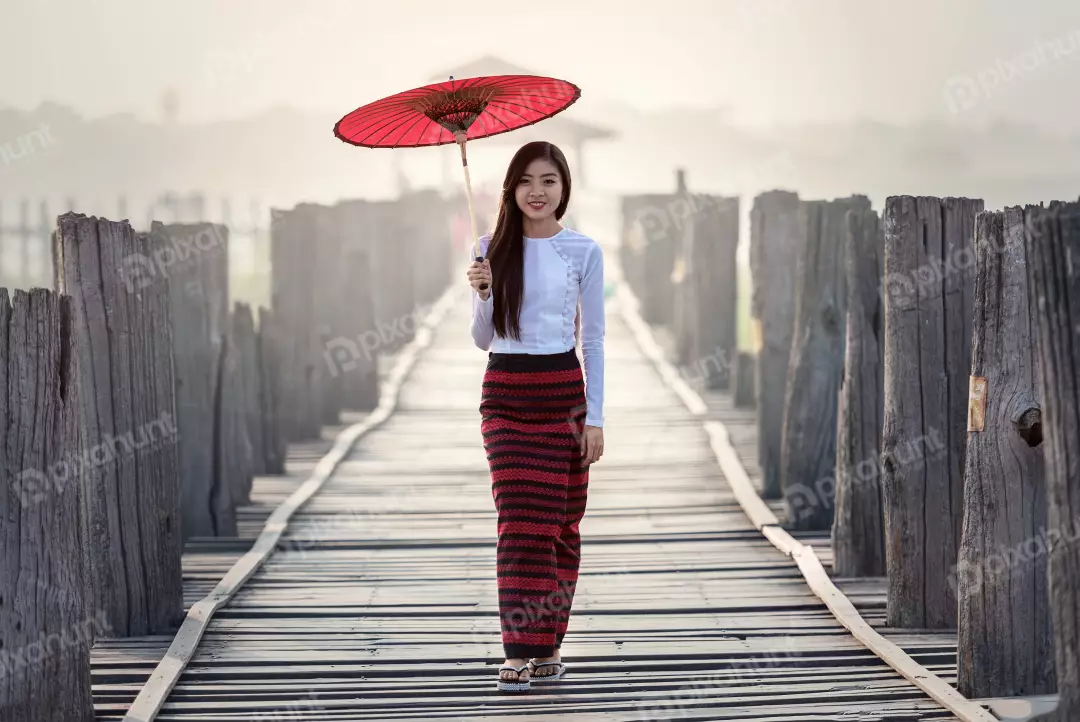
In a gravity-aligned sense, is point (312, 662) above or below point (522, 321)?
below

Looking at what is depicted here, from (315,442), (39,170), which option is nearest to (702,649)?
(315,442)

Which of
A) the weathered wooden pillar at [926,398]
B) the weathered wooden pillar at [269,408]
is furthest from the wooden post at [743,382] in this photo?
the weathered wooden pillar at [926,398]

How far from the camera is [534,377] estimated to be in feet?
15.9

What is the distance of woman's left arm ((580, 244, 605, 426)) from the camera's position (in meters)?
4.88

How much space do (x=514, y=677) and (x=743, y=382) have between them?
26.6 ft

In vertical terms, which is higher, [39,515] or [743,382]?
[743,382]

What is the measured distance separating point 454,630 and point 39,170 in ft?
125

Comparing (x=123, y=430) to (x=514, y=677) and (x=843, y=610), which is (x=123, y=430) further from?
(x=843, y=610)

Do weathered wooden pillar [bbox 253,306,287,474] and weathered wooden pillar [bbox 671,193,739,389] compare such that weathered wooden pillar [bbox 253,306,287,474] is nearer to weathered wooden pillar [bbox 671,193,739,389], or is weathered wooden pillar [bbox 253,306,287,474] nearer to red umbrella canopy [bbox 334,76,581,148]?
red umbrella canopy [bbox 334,76,581,148]

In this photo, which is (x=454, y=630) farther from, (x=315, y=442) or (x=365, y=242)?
(x=365, y=242)

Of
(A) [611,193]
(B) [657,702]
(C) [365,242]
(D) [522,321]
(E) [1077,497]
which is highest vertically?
(A) [611,193]

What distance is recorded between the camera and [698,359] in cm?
1458

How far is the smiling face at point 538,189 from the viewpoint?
4.83 metres

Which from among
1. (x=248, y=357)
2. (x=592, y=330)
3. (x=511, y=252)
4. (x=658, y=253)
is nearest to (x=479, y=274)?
(x=511, y=252)
